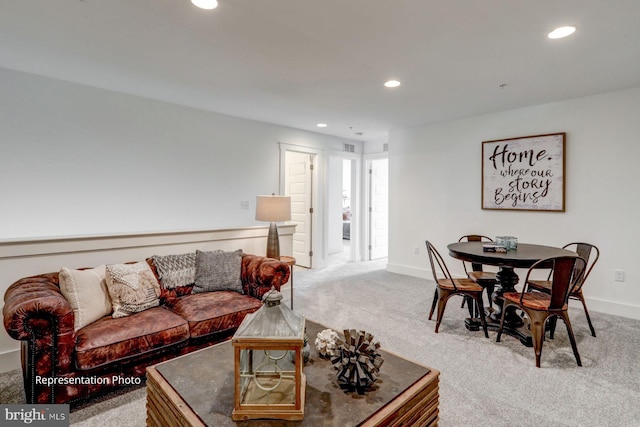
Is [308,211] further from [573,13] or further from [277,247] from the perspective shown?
[573,13]

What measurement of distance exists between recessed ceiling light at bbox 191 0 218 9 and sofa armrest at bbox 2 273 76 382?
189 cm

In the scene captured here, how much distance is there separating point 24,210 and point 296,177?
389 centimetres

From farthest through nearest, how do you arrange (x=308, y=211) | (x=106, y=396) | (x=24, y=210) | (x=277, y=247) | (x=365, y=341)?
(x=308, y=211) < (x=277, y=247) < (x=24, y=210) < (x=106, y=396) < (x=365, y=341)

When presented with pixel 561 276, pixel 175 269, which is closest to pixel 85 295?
pixel 175 269

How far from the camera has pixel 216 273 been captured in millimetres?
2812

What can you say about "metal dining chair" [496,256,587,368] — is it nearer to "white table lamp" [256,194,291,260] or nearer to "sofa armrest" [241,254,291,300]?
"sofa armrest" [241,254,291,300]

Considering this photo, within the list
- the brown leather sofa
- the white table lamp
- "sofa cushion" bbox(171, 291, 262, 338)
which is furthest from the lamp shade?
the brown leather sofa

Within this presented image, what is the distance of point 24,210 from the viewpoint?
3074 mm

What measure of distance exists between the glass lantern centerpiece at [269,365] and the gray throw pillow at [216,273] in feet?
5.24

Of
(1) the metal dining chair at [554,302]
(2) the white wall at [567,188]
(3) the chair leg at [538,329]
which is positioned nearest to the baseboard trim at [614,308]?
Answer: (2) the white wall at [567,188]

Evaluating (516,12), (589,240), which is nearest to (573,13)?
(516,12)

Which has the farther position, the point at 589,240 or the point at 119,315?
the point at 589,240

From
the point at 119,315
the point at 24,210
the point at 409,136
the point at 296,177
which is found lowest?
the point at 119,315

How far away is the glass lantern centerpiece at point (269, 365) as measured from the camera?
45.0 inches
